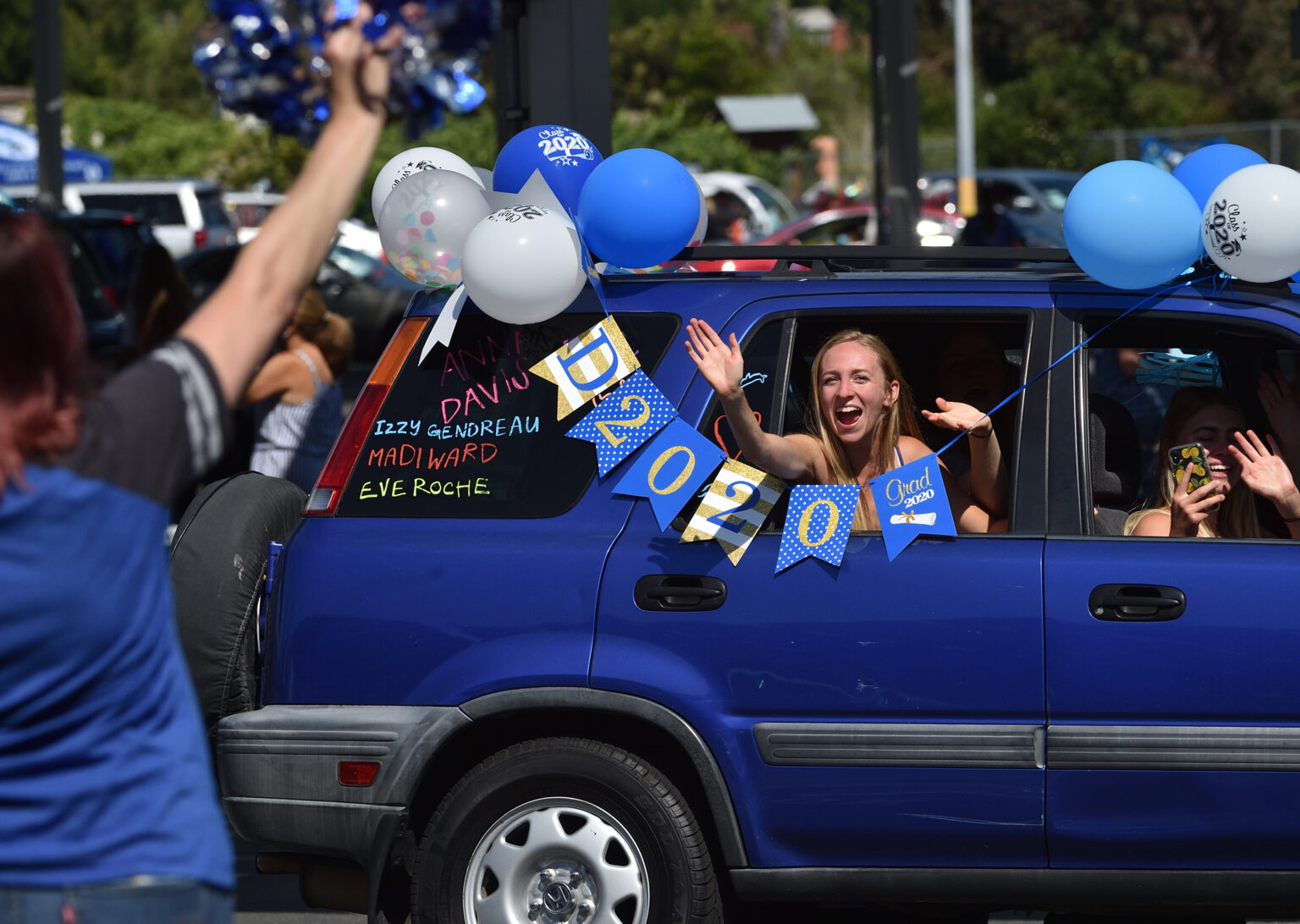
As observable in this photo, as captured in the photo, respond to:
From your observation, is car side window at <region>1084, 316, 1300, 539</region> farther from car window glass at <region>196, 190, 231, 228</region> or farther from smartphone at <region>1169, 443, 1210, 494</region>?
car window glass at <region>196, 190, 231, 228</region>

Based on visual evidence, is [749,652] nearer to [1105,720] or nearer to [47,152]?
[1105,720]

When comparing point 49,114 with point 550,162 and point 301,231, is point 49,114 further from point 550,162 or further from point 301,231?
point 301,231

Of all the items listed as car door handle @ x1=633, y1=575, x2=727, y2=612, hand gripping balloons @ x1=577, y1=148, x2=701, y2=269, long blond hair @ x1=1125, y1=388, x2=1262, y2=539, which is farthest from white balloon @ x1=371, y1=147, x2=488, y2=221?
long blond hair @ x1=1125, y1=388, x2=1262, y2=539

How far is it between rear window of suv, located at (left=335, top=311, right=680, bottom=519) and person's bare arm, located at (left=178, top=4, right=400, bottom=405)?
1728mm

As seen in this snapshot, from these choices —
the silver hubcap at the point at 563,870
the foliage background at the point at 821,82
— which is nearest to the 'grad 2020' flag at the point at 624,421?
the silver hubcap at the point at 563,870

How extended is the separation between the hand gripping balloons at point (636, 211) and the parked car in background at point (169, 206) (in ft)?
77.0

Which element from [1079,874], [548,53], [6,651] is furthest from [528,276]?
[548,53]

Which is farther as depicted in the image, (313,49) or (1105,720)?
(1105,720)

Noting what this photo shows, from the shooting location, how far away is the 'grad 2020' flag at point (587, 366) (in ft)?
13.4

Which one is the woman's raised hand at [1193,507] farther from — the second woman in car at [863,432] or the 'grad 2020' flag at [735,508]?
the 'grad 2020' flag at [735,508]

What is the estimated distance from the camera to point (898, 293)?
4.14 m

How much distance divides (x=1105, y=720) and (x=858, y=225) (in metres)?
19.4

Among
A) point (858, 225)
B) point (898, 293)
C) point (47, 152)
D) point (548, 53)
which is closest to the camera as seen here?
point (898, 293)

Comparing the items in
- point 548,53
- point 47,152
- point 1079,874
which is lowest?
point 1079,874
